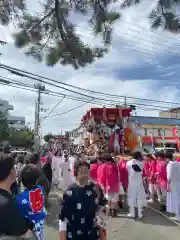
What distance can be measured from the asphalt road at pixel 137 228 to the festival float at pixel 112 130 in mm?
3231

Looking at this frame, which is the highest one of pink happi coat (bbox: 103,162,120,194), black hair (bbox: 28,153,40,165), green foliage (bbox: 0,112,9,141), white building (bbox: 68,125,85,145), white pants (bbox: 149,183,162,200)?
green foliage (bbox: 0,112,9,141)

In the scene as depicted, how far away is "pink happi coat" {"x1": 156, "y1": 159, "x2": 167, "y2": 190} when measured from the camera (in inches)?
310

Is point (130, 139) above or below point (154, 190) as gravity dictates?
above

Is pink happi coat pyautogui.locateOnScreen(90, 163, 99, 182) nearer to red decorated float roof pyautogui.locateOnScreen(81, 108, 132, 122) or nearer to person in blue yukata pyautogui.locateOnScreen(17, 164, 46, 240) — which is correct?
red decorated float roof pyautogui.locateOnScreen(81, 108, 132, 122)

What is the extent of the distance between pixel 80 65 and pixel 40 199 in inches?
100

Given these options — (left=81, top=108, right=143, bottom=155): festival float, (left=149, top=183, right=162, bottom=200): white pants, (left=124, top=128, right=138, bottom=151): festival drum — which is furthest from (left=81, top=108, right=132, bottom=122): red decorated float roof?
(left=149, top=183, right=162, bottom=200): white pants

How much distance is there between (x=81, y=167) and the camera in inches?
128

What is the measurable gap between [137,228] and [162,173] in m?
2.19

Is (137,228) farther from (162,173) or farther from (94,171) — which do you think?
(94,171)

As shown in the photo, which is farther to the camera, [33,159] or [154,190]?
[154,190]

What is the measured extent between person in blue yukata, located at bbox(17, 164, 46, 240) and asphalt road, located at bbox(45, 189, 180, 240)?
9.55 ft

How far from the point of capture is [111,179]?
7.45 metres

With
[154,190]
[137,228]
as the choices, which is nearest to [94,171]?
[154,190]

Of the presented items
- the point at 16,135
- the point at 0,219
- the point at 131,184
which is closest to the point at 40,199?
the point at 0,219
